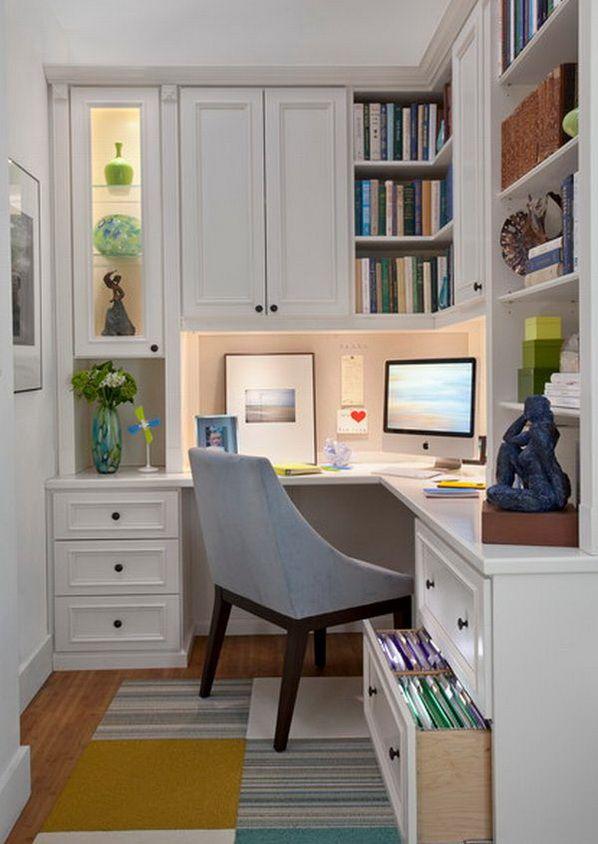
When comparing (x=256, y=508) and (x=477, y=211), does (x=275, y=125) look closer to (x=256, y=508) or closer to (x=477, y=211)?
(x=477, y=211)

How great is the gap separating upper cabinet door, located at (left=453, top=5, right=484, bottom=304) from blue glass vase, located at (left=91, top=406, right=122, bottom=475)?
151cm

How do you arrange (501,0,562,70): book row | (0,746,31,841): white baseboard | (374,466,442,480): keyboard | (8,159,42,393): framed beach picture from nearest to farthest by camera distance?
(0,746,31,841): white baseboard, (501,0,562,70): book row, (8,159,42,393): framed beach picture, (374,466,442,480): keyboard

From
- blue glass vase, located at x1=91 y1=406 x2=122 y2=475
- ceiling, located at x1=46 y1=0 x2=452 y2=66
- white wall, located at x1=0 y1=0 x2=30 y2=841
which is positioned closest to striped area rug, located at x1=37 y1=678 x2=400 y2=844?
white wall, located at x1=0 y1=0 x2=30 y2=841

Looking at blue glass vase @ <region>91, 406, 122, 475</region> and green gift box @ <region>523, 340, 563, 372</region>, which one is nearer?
green gift box @ <region>523, 340, 563, 372</region>

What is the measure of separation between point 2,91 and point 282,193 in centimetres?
157

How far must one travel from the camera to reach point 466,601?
226 cm

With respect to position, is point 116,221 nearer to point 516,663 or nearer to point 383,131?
point 383,131

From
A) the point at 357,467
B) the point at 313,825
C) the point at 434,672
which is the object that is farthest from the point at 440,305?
the point at 313,825

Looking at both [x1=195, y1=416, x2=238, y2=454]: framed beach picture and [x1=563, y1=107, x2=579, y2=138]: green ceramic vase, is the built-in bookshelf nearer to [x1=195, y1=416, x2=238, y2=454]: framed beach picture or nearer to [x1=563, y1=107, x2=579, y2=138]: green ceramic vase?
[x1=195, y1=416, x2=238, y2=454]: framed beach picture

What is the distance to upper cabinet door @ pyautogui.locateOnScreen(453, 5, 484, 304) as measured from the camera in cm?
310

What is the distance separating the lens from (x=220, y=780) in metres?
2.74

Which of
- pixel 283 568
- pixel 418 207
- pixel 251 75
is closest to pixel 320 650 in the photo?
pixel 283 568

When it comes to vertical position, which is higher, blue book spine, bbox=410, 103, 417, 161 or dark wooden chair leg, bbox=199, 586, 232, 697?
blue book spine, bbox=410, 103, 417, 161

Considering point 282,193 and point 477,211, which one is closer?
point 477,211
